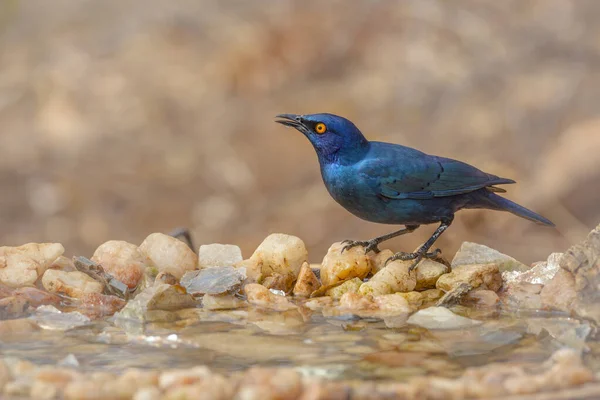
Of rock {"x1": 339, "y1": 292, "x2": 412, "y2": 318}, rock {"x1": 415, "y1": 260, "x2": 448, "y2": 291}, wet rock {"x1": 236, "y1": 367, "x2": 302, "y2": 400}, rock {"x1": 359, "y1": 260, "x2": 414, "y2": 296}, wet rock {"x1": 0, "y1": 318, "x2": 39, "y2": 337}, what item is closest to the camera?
wet rock {"x1": 236, "y1": 367, "x2": 302, "y2": 400}

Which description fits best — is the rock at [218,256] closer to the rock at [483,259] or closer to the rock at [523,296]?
the rock at [483,259]

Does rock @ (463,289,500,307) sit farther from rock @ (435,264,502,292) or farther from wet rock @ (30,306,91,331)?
wet rock @ (30,306,91,331)

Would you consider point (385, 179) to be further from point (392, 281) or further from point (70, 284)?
point (70, 284)

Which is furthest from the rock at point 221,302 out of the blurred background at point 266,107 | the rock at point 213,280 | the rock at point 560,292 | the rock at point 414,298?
the blurred background at point 266,107

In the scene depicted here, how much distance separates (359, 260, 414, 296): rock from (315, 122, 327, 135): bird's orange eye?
1.83 feet

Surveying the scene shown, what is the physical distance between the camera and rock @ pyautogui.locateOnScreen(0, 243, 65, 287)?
3.22 m

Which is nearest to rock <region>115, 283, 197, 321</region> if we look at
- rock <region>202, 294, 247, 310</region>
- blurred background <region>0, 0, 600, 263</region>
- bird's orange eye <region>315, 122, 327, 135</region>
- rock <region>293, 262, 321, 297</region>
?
rock <region>202, 294, 247, 310</region>

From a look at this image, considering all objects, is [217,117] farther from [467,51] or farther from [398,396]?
[398,396]

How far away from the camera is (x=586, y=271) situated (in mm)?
2848

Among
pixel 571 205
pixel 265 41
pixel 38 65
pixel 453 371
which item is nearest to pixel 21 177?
pixel 38 65

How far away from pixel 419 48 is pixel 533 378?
8.47 metres

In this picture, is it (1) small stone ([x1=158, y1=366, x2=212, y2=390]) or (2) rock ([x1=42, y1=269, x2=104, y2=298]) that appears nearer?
(1) small stone ([x1=158, y1=366, x2=212, y2=390])

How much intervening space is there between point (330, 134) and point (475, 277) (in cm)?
76

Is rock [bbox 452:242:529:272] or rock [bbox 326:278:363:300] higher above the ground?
rock [bbox 452:242:529:272]
